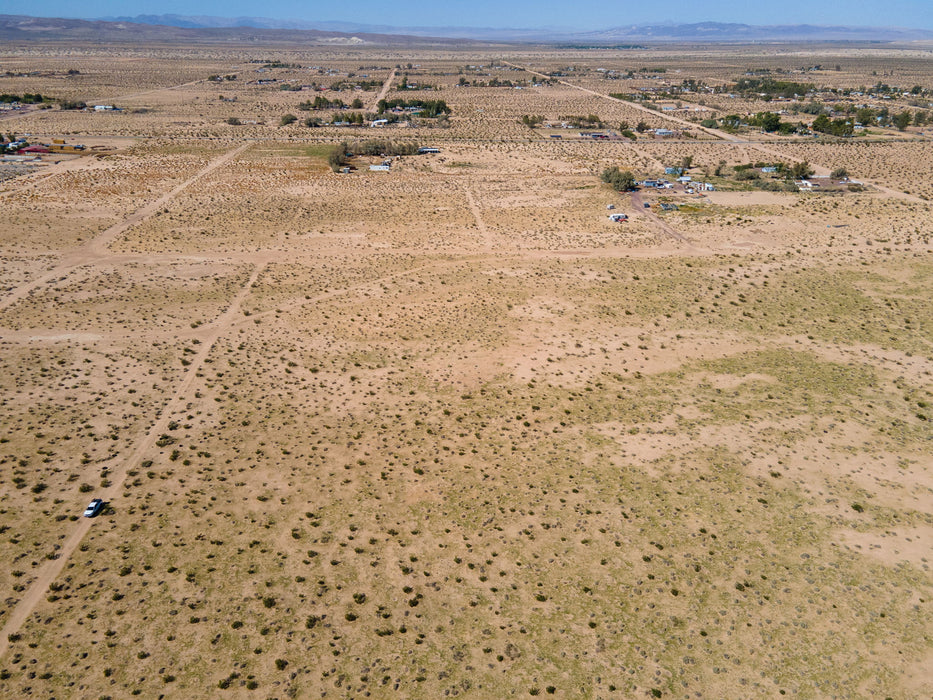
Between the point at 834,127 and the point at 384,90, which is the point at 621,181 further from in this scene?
the point at 384,90

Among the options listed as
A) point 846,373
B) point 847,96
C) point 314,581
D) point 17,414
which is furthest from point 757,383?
point 847,96

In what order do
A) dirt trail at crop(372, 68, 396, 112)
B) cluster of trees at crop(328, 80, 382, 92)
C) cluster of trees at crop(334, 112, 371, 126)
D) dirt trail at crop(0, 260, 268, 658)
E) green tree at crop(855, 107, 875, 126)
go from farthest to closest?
1. cluster of trees at crop(328, 80, 382, 92)
2. dirt trail at crop(372, 68, 396, 112)
3. green tree at crop(855, 107, 875, 126)
4. cluster of trees at crop(334, 112, 371, 126)
5. dirt trail at crop(0, 260, 268, 658)

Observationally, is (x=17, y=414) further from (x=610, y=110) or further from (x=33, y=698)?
(x=610, y=110)

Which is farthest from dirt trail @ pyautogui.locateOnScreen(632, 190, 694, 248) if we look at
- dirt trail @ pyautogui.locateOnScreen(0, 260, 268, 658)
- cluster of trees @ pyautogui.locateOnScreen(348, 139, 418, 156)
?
dirt trail @ pyautogui.locateOnScreen(0, 260, 268, 658)

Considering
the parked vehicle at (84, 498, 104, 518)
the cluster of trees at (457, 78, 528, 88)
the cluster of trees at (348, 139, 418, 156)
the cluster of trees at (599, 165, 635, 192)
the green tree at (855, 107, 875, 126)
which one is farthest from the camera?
the cluster of trees at (457, 78, 528, 88)

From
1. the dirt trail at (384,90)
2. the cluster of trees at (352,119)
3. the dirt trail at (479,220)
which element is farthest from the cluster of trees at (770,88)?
the dirt trail at (479,220)

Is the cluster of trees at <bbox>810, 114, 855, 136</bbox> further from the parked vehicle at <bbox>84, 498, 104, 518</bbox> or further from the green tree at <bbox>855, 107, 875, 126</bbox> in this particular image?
the parked vehicle at <bbox>84, 498, 104, 518</bbox>

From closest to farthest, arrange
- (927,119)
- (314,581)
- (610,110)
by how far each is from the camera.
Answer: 1. (314,581)
2. (927,119)
3. (610,110)
